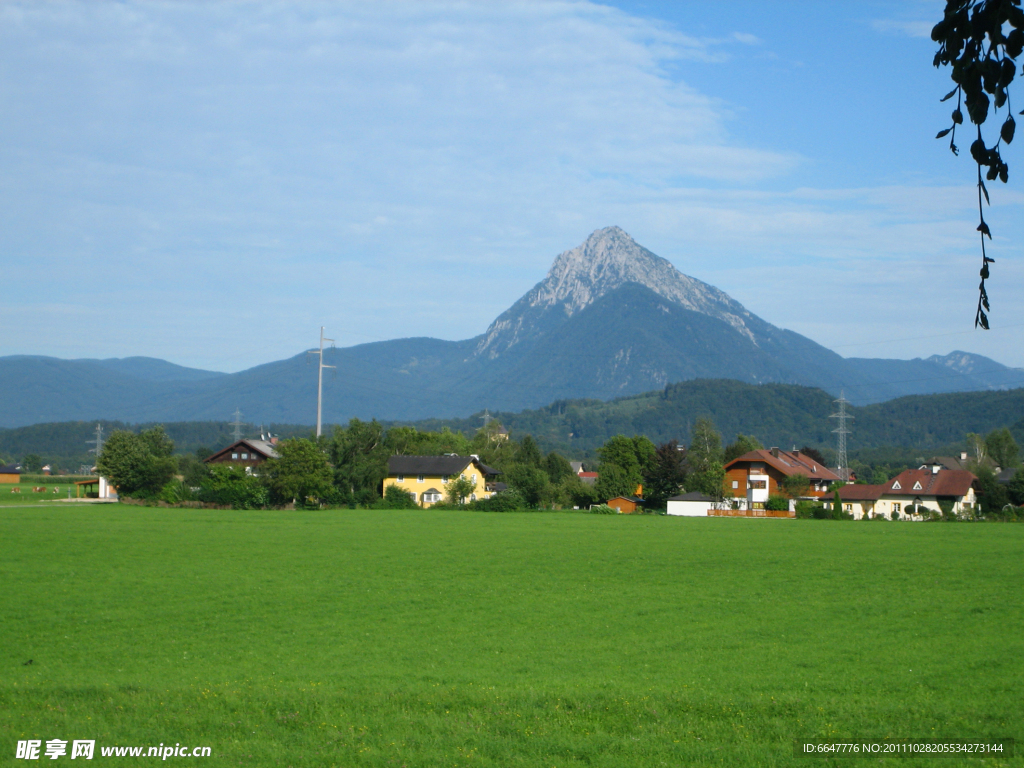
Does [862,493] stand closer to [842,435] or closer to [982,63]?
[842,435]

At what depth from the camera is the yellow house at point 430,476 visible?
293 feet

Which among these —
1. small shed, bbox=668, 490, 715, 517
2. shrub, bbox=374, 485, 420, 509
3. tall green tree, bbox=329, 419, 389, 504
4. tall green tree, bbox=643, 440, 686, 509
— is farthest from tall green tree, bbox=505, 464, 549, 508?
tall green tree, bbox=329, 419, 389, 504

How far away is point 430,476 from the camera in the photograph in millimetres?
90375

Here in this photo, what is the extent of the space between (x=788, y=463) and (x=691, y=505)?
25999mm

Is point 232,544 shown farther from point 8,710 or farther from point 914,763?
point 914,763

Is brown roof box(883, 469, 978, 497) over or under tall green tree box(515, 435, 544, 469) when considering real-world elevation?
under

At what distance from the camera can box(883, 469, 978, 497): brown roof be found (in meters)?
85.3

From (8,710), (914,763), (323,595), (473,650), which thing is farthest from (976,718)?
(323,595)

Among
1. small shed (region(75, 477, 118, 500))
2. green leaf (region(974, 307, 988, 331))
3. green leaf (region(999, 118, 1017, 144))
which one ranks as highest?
green leaf (region(999, 118, 1017, 144))

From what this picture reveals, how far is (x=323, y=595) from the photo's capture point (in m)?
26.2

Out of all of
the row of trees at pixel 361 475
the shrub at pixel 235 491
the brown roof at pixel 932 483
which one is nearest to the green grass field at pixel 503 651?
A: the shrub at pixel 235 491

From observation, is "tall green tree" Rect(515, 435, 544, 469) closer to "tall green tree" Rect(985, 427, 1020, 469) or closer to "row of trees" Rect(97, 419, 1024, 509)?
"row of trees" Rect(97, 419, 1024, 509)

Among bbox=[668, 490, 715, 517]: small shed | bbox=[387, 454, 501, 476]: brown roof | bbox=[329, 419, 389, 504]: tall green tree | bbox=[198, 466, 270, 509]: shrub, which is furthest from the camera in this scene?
bbox=[387, 454, 501, 476]: brown roof

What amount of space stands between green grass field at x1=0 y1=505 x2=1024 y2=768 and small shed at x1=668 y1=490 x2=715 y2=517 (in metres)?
44.0
